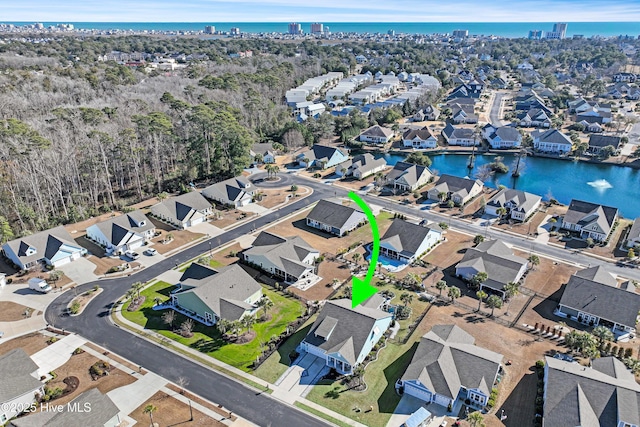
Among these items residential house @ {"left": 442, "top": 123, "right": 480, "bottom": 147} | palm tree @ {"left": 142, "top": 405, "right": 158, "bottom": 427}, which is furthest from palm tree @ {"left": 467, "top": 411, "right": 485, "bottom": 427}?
residential house @ {"left": 442, "top": 123, "right": 480, "bottom": 147}

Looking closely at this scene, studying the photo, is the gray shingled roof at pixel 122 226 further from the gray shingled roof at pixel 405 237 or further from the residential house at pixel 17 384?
the gray shingled roof at pixel 405 237

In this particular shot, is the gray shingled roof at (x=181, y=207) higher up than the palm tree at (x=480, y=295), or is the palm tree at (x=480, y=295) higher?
the gray shingled roof at (x=181, y=207)

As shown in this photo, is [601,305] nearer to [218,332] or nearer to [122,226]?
[218,332]

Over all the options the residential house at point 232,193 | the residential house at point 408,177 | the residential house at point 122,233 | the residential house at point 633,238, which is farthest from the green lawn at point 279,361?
the residential house at point 633,238

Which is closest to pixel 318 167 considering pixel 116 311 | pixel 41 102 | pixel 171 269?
pixel 171 269

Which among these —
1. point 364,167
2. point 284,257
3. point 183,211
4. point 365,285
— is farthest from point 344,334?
point 364,167

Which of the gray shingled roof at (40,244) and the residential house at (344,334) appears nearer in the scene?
the residential house at (344,334)

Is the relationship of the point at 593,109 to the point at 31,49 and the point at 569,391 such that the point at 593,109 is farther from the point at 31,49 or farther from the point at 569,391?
the point at 31,49

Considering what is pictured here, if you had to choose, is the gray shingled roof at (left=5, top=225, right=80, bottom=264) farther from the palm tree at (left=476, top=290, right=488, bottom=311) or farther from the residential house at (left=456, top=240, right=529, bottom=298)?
the palm tree at (left=476, top=290, right=488, bottom=311)
